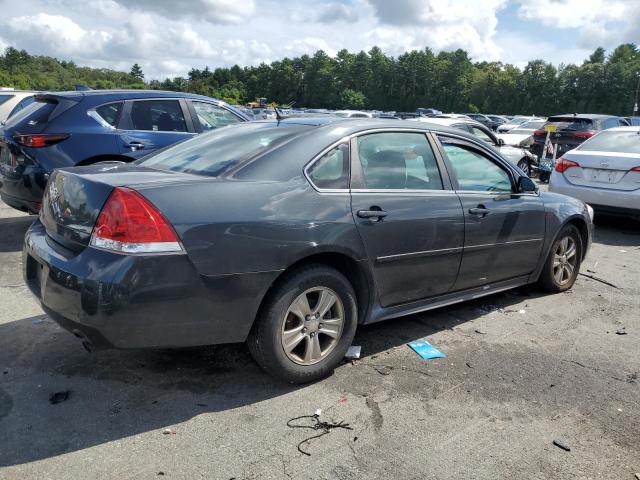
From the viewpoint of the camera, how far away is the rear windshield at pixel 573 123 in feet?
51.4

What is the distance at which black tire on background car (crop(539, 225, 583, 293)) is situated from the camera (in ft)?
17.5

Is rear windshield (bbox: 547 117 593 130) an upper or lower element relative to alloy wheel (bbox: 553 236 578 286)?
upper

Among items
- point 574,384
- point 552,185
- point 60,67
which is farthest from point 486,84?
point 574,384

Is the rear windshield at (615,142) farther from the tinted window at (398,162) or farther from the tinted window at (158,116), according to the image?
the tinted window at (158,116)

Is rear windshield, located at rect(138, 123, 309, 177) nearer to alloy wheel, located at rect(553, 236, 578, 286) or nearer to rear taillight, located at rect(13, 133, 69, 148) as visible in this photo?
rear taillight, located at rect(13, 133, 69, 148)

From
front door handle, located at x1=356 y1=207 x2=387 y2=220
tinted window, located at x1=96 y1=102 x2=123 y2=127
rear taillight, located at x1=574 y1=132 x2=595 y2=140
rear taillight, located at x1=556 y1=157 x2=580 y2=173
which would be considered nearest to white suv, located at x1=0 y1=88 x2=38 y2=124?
tinted window, located at x1=96 y1=102 x2=123 y2=127

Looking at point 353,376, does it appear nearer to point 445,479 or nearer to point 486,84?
point 445,479

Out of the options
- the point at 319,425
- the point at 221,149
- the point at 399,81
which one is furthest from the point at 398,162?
the point at 399,81

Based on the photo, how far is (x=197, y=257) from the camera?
2943 millimetres

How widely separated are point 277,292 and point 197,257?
54 cm

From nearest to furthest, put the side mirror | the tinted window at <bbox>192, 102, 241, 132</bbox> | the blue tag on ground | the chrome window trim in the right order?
the chrome window trim → the blue tag on ground → the side mirror → the tinted window at <bbox>192, 102, 241, 132</bbox>

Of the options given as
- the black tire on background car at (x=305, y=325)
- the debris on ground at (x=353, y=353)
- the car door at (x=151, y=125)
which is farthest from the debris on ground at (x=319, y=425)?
the car door at (x=151, y=125)

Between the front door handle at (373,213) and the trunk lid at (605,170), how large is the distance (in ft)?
19.6

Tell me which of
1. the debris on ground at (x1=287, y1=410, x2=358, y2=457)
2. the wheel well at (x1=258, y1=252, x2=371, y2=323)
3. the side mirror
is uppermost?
the side mirror
